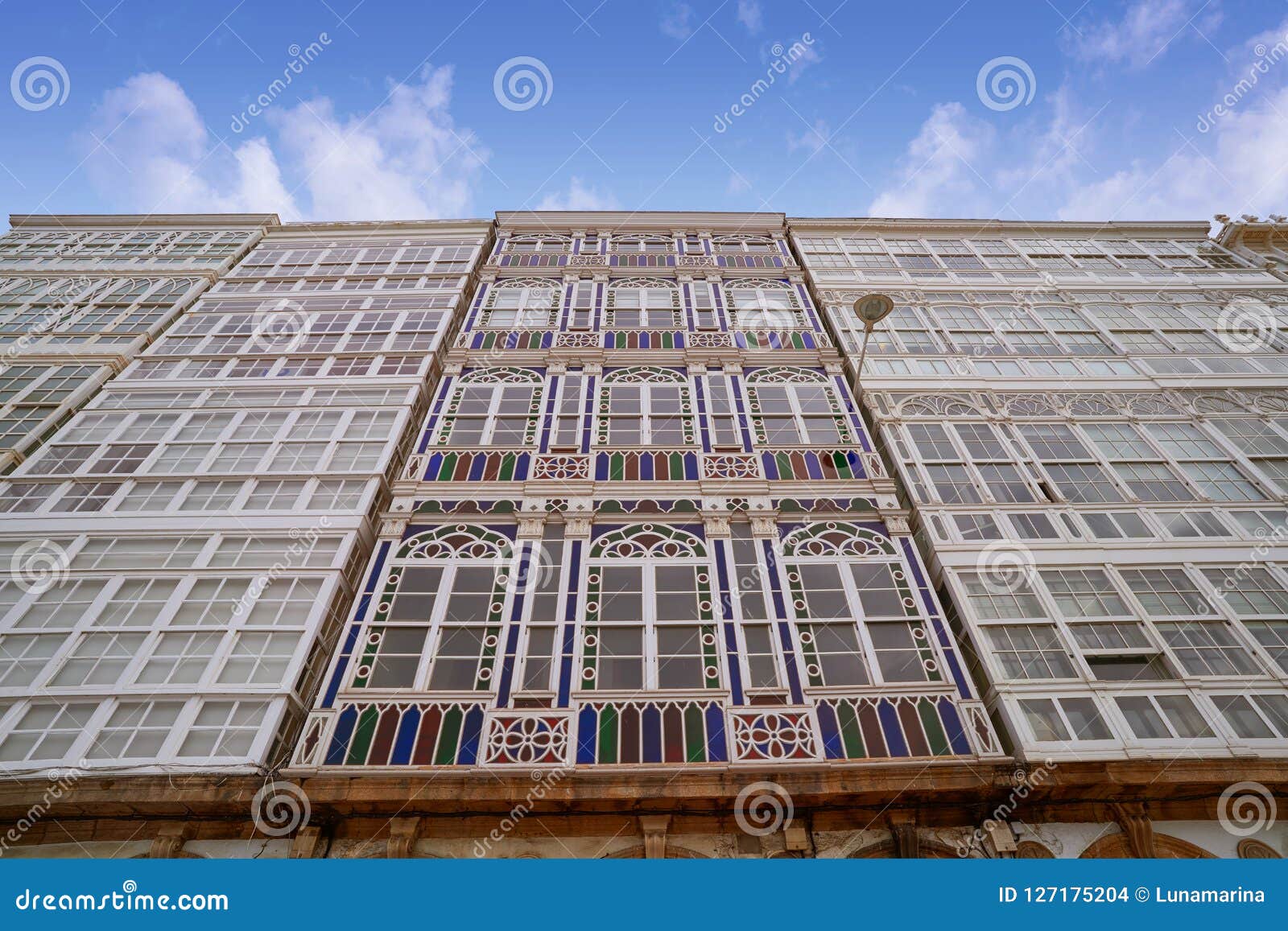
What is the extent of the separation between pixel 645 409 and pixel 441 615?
6697 mm

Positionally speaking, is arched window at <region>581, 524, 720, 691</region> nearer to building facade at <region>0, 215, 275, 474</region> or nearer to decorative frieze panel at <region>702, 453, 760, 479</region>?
decorative frieze panel at <region>702, 453, 760, 479</region>

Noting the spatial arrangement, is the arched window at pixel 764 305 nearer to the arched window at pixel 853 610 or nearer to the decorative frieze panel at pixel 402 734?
the arched window at pixel 853 610

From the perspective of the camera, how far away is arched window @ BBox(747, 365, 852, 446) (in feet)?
51.8

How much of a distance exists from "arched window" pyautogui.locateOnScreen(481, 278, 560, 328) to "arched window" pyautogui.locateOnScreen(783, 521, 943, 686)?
32.7ft

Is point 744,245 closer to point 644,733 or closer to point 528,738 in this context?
point 644,733

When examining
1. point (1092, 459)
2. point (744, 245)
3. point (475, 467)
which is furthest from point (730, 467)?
point (744, 245)

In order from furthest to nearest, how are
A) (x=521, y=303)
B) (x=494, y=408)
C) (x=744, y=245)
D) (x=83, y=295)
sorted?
(x=744, y=245), (x=83, y=295), (x=521, y=303), (x=494, y=408)

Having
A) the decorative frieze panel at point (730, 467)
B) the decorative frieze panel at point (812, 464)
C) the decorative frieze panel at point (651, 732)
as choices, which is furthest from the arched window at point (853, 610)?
the decorative frieze panel at point (651, 732)

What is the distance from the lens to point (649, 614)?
12.1m

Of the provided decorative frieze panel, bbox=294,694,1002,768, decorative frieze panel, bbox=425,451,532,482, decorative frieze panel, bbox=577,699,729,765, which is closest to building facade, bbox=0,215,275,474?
decorative frieze panel, bbox=425,451,532,482

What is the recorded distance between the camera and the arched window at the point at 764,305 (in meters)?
19.5

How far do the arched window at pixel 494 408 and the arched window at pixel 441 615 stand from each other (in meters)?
2.65

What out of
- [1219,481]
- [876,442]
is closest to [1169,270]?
[1219,481]

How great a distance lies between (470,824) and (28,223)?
2821 centimetres
